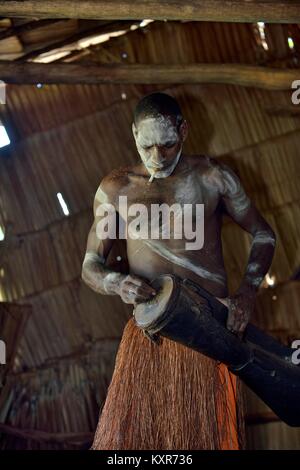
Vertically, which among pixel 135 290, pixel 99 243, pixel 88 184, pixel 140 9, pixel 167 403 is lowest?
pixel 167 403

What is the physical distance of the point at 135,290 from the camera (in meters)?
3.25

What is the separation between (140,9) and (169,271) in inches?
31.1

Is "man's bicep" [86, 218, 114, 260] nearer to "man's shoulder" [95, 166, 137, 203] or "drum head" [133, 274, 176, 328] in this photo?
"man's shoulder" [95, 166, 137, 203]

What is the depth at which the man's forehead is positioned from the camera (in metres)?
3.42

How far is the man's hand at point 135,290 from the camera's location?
10.6 feet

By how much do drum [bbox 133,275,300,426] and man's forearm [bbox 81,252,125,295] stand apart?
0.51ft

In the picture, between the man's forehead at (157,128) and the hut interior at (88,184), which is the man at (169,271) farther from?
the hut interior at (88,184)

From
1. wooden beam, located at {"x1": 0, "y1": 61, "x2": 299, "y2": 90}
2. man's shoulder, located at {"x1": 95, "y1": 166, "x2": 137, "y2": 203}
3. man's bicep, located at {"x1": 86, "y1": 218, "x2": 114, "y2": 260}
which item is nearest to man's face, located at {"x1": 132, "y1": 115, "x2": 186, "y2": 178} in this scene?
man's shoulder, located at {"x1": 95, "y1": 166, "x2": 137, "y2": 203}

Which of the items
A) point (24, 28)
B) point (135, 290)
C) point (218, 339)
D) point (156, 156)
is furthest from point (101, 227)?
point (24, 28)

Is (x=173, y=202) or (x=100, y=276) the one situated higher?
(x=173, y=202)

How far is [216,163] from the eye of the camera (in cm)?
361

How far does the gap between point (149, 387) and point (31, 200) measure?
138 centimetres

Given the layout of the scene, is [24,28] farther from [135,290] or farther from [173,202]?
[135,290]
